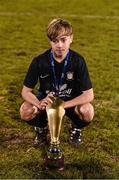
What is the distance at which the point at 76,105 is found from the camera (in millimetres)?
5855

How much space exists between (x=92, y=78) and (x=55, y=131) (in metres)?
5.11

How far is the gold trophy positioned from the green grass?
116mm

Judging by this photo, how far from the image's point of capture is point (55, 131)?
5176mm

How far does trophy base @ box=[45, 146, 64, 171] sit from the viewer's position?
5.35m

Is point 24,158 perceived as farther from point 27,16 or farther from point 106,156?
point 27,16

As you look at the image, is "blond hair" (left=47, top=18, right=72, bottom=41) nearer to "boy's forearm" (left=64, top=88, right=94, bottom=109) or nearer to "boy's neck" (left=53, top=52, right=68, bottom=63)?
"boy's neck" (left=53, top=52, right=68, bottom=63)

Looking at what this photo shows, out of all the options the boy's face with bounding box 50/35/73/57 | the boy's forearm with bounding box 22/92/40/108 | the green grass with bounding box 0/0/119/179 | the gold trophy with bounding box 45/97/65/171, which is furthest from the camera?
the green grass with bounding box 0/0/119/179

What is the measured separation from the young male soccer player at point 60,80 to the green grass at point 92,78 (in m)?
0.50

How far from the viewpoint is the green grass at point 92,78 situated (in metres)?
5.76

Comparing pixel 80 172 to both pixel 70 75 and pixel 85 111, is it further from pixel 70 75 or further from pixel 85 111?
pixel 70 75

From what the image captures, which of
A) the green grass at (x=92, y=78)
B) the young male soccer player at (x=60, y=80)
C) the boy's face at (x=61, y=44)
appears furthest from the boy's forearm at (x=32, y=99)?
the green grass at (x=92, y=78)

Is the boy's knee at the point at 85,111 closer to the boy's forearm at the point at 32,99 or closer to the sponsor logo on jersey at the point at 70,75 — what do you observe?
the sponsor logo on jersey at the point at 70,75

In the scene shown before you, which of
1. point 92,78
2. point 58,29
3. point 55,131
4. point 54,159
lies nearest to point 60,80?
point 58,29

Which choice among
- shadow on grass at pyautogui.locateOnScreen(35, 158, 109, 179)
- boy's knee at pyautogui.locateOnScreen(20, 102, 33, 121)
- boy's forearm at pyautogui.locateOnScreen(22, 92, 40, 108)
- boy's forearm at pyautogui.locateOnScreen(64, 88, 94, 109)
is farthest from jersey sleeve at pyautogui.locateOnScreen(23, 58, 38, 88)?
shadow on grass at pyautogui.locateOnScreen(35, 158, 109, 179)
